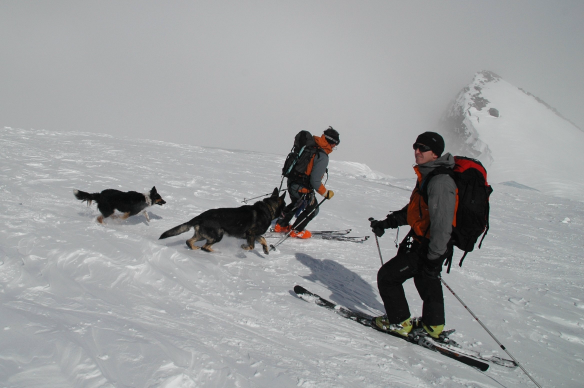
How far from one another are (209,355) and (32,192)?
6702 mm

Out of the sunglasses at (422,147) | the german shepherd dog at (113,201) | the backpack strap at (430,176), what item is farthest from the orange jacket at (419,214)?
the german shepherd dog at (113,201)

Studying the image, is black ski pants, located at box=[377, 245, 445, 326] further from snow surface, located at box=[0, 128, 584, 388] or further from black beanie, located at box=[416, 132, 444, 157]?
black beanie, located at box=[416, 132, 444, 157]

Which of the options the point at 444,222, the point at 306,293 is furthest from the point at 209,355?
the point at 444,222

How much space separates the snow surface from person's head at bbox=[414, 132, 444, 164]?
2.13 m

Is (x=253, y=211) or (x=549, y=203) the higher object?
(x=549, y=203)

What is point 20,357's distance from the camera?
198 centimetres

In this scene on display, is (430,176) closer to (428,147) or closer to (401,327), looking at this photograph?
(428,147)

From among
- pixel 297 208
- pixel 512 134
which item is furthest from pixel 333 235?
pixel 512 134

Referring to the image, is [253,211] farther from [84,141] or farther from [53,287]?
[84,141]

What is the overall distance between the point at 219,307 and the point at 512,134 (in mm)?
98888

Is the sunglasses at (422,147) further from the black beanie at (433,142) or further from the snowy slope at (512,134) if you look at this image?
the snowy slope at (512,134)

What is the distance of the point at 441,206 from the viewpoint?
10.5 ft

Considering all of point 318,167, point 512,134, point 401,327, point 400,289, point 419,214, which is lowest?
point 401,327

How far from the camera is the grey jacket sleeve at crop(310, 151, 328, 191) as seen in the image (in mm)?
6672
